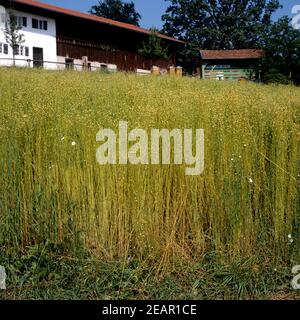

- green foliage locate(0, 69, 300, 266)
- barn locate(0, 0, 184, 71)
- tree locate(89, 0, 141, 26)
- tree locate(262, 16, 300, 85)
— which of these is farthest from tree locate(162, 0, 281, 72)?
green foliage locate(0, 69, 300, 266)

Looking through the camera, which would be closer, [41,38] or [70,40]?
[41,38]

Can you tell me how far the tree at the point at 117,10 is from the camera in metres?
56.9

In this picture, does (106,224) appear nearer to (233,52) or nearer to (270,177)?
(270,177)

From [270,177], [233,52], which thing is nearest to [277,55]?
[233,52]

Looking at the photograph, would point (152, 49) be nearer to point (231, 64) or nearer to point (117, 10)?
point (231, 64)

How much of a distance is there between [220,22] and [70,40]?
2976 cm

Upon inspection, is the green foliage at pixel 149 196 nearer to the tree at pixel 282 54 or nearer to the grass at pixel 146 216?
the grass at pixel 146 216

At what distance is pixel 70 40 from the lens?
28156mm

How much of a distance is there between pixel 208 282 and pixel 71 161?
1.21m

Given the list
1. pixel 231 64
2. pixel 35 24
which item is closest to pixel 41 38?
pixel 35 24

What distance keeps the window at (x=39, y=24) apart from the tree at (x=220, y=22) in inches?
988

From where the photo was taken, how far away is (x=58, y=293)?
256cm

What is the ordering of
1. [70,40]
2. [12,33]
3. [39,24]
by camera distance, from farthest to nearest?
[70,40] < [39,24] < [12,33]

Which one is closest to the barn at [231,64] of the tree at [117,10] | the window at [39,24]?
the window at [39,24]
